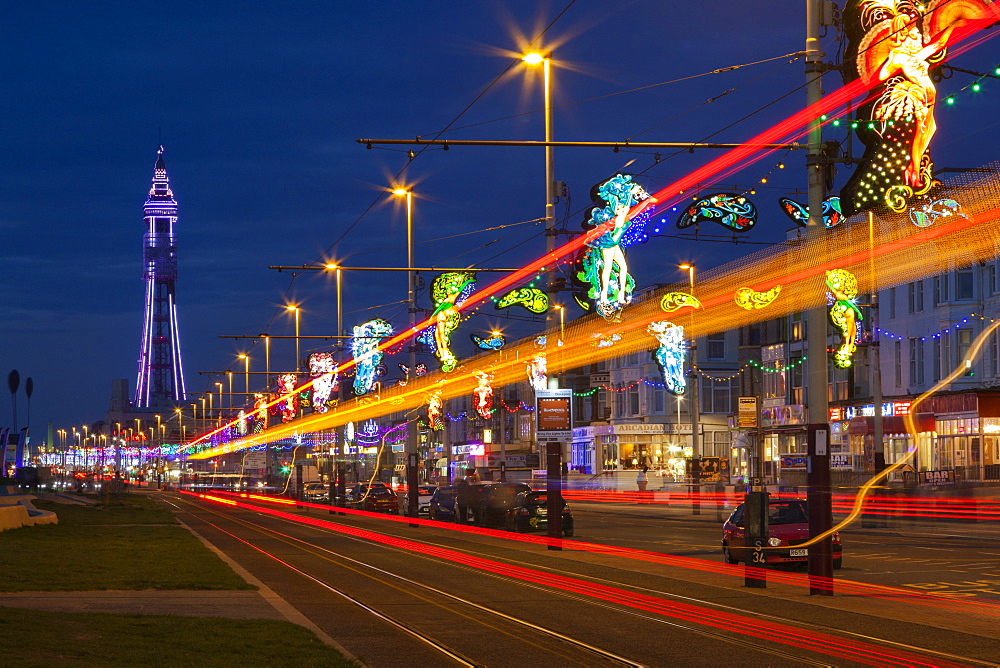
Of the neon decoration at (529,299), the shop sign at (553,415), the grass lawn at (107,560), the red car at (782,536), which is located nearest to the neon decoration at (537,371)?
the grass lawn at (107,560)

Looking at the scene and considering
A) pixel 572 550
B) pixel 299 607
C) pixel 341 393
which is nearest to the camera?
pixel 299 607

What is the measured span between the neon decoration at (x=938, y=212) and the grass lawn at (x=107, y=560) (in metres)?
15.3

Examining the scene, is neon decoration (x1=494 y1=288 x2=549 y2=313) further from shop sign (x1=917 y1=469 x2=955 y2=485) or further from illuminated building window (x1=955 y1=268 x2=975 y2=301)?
illuminated building window (x1=955 y1=268 x2=975 y2=301)

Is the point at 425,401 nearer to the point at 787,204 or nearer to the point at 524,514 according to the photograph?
the point at 524,514

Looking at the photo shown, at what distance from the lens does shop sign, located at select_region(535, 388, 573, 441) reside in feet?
103

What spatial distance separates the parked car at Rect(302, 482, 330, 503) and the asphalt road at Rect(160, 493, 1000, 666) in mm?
43867

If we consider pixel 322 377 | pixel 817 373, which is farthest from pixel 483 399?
pixel 817 373

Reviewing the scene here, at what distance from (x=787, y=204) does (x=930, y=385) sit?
33928 millimetres

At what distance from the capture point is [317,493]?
3073 inches

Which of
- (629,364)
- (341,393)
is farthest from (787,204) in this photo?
(341,393)

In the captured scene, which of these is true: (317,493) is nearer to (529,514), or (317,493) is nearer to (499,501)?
(499,501)

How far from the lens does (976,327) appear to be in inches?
2147

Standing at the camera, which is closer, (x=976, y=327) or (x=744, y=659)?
(x=744, y=659)

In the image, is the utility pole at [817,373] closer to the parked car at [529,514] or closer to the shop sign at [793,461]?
the parked car at [529,514]
